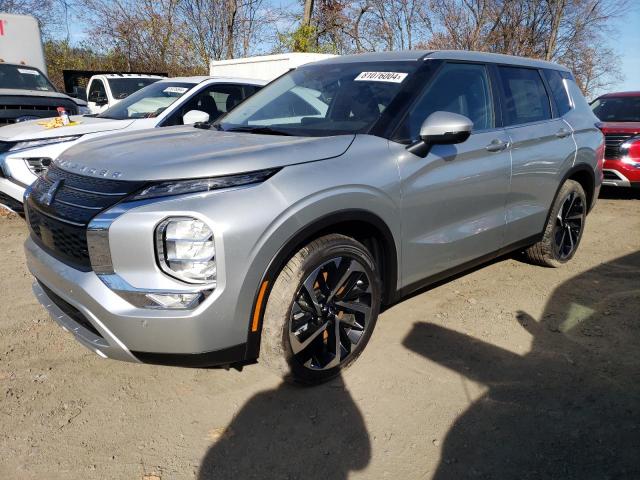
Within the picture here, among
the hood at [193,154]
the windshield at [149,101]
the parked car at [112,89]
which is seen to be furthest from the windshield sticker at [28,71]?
the hood at [193,154]

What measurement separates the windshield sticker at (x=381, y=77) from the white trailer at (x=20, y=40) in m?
11.0

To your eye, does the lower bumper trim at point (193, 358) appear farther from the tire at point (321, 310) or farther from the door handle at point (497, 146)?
the door handle at point (497, 146)

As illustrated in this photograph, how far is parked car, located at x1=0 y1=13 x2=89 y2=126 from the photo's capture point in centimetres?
753

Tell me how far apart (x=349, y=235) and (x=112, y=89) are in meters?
8.90

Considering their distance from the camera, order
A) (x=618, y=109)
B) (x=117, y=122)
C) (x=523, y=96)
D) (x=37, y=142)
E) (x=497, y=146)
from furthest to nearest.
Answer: (x=618, y=109), (x=117, y=122), (x=37, y=142), (x=523, y=96), (x=497, y=146)

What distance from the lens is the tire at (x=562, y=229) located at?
14.6 ft

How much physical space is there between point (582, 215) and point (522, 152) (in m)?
1.53

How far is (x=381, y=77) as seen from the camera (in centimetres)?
328

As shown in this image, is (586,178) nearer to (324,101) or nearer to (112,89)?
(324,101)

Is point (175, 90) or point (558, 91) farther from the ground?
point (558, 91)

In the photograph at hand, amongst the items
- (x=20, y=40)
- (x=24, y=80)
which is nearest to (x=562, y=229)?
(x=24, y=80)

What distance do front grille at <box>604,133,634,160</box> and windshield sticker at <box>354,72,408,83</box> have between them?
6.01m

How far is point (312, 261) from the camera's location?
8.35 feet

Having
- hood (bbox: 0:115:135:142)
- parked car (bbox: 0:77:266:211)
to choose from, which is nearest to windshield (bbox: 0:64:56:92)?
parked car (bbox: 0:77:266:211)
